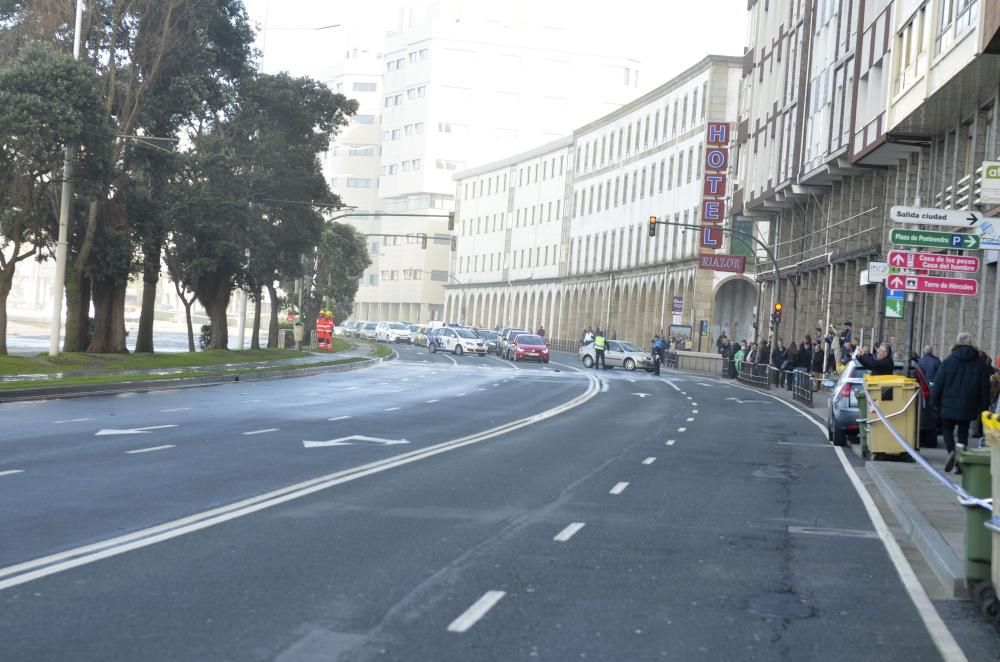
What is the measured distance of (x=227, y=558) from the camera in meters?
9.95

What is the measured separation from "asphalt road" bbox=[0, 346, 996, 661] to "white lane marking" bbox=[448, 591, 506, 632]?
0.9 inches

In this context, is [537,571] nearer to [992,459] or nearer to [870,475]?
[992,459]

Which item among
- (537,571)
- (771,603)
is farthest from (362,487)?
(771,603)

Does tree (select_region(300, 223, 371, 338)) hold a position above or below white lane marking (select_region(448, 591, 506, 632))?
above

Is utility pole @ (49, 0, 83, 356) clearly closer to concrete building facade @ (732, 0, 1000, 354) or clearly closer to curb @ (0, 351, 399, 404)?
curb @ (0, 351, 399, 404)

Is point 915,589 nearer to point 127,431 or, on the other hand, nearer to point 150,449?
point 150,449

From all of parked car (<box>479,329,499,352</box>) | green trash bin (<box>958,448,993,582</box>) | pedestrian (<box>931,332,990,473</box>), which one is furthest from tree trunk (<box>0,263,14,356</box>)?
parked car (<box>479,329,499,352</box>)

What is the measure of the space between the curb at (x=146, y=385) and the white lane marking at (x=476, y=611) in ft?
67.6

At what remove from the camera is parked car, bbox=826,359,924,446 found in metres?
24.6

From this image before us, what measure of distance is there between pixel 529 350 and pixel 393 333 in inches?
1408

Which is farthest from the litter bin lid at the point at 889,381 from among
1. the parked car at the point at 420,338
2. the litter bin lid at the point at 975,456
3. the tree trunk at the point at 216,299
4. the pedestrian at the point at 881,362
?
the parked car at the point at 420,338

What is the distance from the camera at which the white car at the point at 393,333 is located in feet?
360

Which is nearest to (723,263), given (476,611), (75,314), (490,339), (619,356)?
(619,356)

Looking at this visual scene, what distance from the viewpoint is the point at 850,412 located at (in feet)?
83.0
